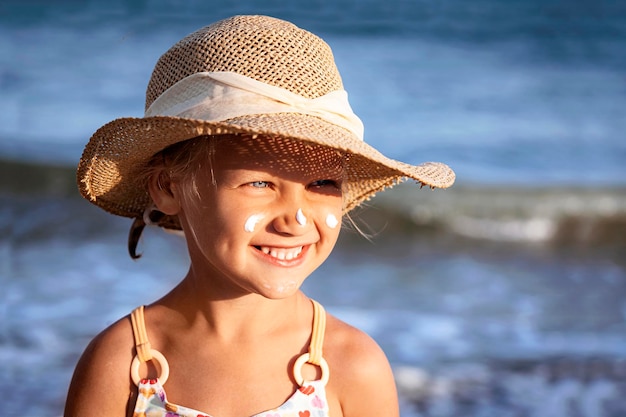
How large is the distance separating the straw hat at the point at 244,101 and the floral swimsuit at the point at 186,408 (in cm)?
46

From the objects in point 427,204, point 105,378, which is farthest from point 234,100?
point 427,204

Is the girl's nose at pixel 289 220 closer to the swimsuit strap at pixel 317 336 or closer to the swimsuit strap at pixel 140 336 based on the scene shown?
the swimsuit strap at pixel 317 336

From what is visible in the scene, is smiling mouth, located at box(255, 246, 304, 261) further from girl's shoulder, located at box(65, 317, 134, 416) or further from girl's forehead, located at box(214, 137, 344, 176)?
girl's shoulder, located at box(65, 317, 134, 416)

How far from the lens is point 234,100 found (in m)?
2.02

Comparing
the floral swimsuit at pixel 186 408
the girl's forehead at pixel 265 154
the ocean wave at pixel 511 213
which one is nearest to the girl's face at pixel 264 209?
the girl's forehead at pixel 265 154

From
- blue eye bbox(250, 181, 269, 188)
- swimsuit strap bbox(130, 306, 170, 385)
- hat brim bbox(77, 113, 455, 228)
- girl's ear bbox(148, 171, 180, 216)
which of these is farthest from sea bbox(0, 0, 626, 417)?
swimsuit strap bbox(130, 306, 170, 385)

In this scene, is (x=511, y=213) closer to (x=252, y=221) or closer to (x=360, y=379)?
(x=360, y=379)

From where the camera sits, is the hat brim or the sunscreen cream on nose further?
the sunscreen cream on nose

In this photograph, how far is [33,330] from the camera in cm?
497

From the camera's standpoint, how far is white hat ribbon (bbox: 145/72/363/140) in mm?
2018

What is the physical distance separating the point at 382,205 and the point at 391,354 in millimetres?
3106

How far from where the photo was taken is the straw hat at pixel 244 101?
200 centimetres

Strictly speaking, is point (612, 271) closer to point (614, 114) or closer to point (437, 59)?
point (614, 114)

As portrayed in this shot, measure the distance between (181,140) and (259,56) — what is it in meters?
0.26
